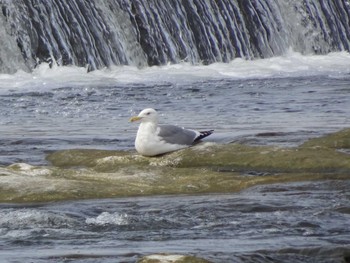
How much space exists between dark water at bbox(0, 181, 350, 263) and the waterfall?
14.1 m

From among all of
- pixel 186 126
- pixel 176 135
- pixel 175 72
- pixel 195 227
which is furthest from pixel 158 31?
pixel 195 227

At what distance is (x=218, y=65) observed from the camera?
1106 inches

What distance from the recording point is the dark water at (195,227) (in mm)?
8586

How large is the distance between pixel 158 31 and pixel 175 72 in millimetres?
1931

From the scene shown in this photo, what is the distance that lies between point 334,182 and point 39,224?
295cm

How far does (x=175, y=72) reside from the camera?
2627 centimetres

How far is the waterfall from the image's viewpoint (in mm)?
25203

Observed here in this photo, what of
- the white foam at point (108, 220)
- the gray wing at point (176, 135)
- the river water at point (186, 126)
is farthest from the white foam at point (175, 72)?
the white foam at point (108, 220)

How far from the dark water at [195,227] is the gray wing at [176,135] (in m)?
2.31

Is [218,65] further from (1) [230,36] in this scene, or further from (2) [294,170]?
(2) [294,170]

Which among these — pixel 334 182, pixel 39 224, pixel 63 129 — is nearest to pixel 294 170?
pixel 334 182

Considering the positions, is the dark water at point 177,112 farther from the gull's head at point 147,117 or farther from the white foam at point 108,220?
the white foam at point 108,220

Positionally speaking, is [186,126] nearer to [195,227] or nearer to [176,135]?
[176,135]

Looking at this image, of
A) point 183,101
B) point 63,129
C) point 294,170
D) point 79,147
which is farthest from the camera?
point 183,101
